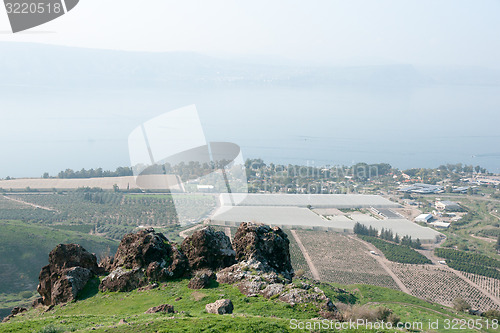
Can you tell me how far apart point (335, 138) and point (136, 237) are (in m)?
80.9

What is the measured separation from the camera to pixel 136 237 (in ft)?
37.7

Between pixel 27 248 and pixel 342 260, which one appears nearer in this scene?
pixel 27 248

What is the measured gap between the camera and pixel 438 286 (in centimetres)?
2422

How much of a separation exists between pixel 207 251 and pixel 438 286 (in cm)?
1860

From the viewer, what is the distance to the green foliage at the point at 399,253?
2856cm

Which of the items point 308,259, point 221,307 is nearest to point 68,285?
point 221,307

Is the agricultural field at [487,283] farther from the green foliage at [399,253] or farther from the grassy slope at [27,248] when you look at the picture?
the grassy slope at [27,248]

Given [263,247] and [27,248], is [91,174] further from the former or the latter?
[263,247]

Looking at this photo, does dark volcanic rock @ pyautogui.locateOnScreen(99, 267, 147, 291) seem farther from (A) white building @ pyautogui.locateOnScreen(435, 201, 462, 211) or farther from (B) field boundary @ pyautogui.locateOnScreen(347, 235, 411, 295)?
(A) white building @ pyautogui.locateOnScreen(435, 201, 462, 211)

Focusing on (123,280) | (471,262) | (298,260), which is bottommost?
(471,262)

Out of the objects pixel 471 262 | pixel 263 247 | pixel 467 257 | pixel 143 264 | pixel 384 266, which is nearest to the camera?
pixel 143 264

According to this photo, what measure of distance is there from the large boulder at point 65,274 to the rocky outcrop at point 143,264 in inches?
22.4

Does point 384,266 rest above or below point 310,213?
below

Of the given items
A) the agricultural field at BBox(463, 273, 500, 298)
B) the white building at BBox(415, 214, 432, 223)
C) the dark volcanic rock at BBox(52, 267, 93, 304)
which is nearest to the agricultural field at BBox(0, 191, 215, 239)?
the white building at BBox(415, 214, 432, 223)
